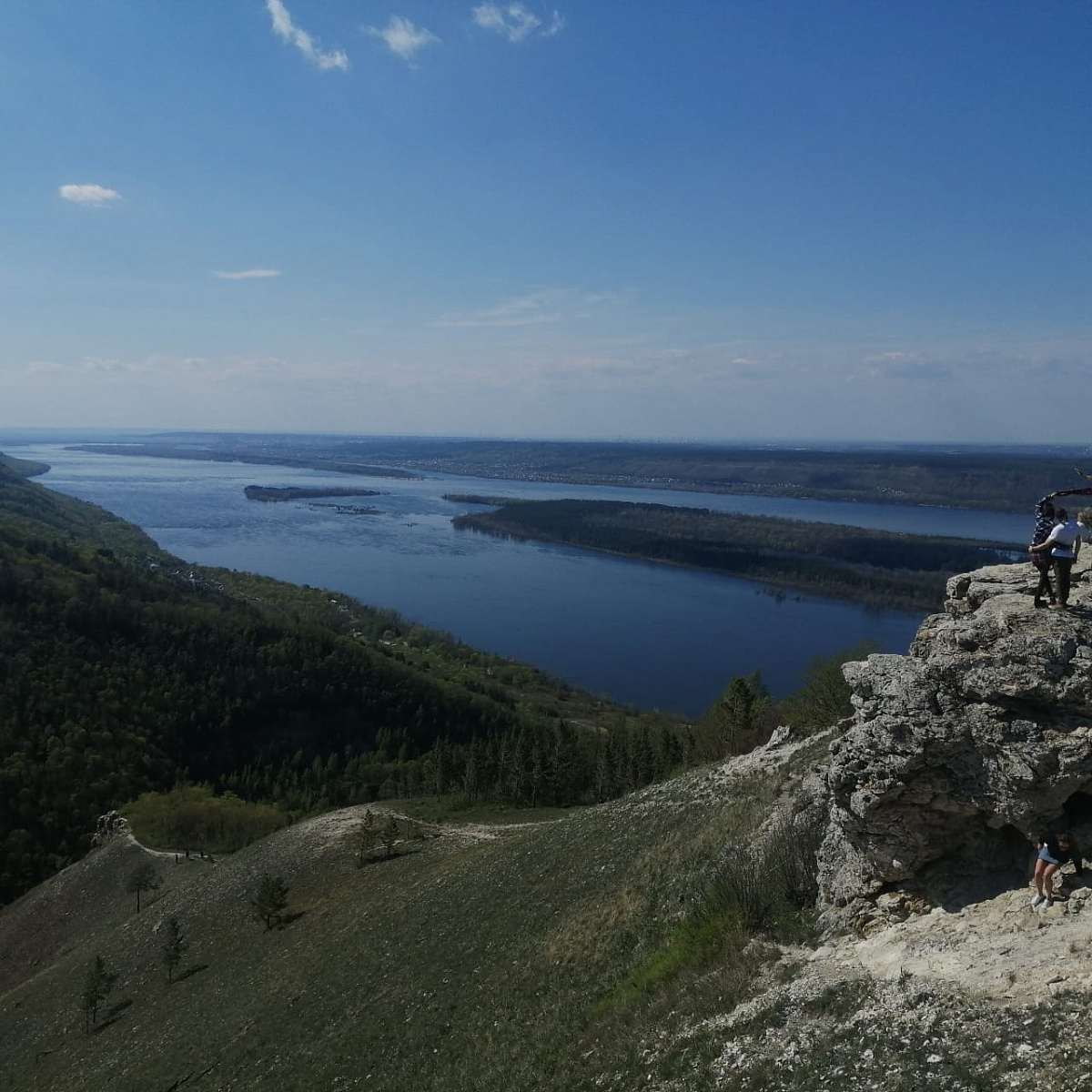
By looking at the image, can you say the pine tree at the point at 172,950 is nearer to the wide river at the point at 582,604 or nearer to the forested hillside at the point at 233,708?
the forested hillside at the point at 233,708

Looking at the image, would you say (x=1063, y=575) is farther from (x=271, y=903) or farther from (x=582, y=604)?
(x=582, y=604)

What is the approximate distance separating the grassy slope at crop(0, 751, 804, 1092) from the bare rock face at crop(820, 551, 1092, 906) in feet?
12.5

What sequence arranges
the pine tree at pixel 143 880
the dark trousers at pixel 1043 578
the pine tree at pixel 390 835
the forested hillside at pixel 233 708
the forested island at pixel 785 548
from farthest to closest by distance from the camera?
the forested island at pixel 785 548 → the forested hillside at pixel 233 708 → the pine tree at pixel 143 880 → the pine tree at pixel 390 835 → the dark trousers at pixel 1043 578

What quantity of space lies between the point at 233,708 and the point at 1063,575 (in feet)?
251

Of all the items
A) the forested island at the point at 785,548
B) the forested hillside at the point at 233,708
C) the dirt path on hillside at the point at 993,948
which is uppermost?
the dirt path on hillside at the point at 993,948

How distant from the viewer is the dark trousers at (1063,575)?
456 inches

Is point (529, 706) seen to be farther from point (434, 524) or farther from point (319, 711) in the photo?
point (434, 524)

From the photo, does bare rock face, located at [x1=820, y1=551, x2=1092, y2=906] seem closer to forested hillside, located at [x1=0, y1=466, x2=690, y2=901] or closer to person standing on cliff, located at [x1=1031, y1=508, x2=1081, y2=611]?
person standing on cliff, located at [x1=1031, y1=508, x2=1081, y2=611]

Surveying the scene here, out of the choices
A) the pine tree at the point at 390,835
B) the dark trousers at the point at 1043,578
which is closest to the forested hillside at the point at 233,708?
the pine tree at the point at 390,835

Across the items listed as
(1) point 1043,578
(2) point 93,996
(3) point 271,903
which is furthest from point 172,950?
(1) point 1043,578

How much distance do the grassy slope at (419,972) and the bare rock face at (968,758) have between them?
3818 millimetres

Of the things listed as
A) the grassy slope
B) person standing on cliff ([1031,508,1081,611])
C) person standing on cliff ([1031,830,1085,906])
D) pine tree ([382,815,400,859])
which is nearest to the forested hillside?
pine tree ([382,815,400,859])

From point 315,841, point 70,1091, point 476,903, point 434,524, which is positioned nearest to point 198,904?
point 315,841

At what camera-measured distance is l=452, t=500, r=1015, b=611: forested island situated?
126625 mm
